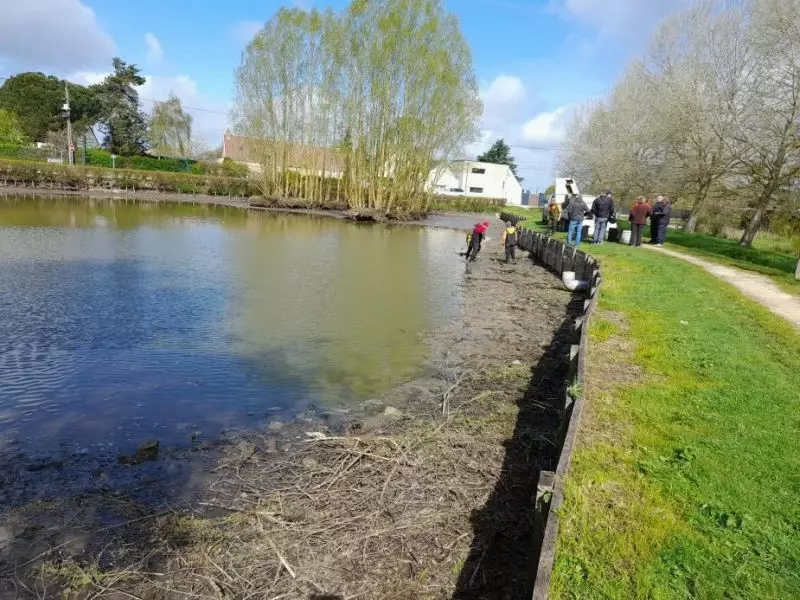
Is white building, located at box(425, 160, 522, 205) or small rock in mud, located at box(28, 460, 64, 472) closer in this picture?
small rock in mud, located at box(28, 460, 64, 472)

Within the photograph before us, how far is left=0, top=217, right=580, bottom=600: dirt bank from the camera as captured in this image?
3789 mm

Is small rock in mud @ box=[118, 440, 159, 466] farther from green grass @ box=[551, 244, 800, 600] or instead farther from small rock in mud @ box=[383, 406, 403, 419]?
green grass @ box=[551, 244, 800, 600]

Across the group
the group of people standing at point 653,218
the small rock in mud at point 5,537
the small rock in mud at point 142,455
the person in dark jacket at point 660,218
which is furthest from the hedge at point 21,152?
the small rock in mud at point 5,537

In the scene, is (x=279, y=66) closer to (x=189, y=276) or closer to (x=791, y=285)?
(x=189, y=276)

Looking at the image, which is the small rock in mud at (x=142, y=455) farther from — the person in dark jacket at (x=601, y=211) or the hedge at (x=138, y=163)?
the hedge at (x=138, y=163)

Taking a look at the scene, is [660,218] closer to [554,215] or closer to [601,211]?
[601,211]

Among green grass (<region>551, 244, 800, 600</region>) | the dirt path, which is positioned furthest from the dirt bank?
the dirt path

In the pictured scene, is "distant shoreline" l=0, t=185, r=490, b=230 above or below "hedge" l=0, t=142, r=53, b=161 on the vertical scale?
below

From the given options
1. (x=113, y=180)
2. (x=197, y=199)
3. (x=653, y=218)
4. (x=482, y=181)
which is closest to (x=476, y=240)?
(x=653, y=218)

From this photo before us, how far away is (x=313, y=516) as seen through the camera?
4.54 meters

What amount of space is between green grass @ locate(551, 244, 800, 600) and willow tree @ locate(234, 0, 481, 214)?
36.9 m

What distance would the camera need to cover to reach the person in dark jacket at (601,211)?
1942 cm

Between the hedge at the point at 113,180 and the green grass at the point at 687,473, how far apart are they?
49.7 meters

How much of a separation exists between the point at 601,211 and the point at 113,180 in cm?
4514
